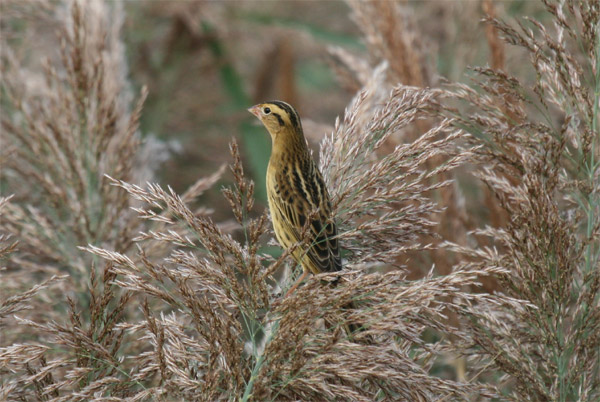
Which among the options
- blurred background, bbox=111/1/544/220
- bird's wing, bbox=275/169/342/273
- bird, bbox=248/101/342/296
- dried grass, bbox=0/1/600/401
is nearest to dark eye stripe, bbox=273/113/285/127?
bird, bbox=248/101/342/296

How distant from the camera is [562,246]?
2064mm

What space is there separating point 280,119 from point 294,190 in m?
0.38

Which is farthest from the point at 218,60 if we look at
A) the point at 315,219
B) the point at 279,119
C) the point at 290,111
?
the point at 315,219

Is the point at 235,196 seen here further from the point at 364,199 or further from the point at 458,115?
the point at 458,115

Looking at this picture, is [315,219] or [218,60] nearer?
[315,219]

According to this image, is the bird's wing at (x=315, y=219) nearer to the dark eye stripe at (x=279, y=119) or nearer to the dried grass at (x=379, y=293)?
the dried grass at (x=379, y=293)

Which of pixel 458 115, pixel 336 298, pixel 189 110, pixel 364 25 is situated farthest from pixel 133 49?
pixel 336 298

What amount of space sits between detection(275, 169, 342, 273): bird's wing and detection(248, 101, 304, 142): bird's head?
29cm

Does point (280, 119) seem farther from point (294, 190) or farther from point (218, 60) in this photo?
point (218, 60)

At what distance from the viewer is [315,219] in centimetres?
229

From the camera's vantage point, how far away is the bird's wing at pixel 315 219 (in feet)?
7.97

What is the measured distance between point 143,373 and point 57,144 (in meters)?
1.65

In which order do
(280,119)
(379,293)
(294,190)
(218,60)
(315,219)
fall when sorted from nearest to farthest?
(379,293) → (315,219) → (294,190) → (280,119) → (218,60)

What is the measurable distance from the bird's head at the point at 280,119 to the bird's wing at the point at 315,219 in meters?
0.29
